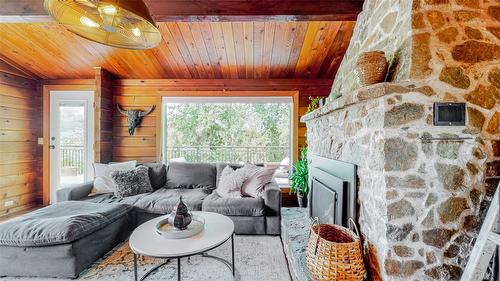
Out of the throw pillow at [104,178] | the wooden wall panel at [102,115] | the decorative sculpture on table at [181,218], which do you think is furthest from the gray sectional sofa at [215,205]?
the decorative sculpture on table at [181,218]

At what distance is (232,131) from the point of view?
7195 millimetres

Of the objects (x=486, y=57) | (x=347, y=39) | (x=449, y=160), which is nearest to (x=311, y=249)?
(x=449, y=160)

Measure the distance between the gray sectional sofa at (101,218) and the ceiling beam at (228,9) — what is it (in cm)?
205

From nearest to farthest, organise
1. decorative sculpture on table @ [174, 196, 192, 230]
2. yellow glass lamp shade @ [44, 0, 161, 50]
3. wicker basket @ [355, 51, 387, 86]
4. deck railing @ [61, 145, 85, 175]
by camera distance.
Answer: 1. yellow glass lamp shade @ [44, 0, 161, 50]
2. wicker basket @ [355, 51, 387, 86]
3. decorative sculpture on table @ [174, 196, 192, 230]
4. deck railing @ [61, 145, 85, 175]

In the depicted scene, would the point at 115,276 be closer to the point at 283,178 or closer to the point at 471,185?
the point at 471,185

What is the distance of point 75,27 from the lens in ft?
5.15

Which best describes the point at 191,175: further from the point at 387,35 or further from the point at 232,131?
the point at 232,131

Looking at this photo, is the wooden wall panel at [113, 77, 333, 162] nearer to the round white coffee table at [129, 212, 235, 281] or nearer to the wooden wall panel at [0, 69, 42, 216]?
the wooden wall panel at [0, 69, 42, 216]

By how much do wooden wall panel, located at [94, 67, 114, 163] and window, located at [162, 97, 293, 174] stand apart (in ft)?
7.70

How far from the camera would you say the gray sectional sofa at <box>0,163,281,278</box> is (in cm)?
204

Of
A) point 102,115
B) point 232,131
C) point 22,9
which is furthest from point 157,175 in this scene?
point 232,131

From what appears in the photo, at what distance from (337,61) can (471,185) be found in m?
2.70

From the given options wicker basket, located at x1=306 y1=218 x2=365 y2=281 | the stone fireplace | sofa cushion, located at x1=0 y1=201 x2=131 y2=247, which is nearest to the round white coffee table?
sofa cushion, located at x1=0 y1=201 x2=131 y2=247

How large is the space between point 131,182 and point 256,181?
1788 millimetres
